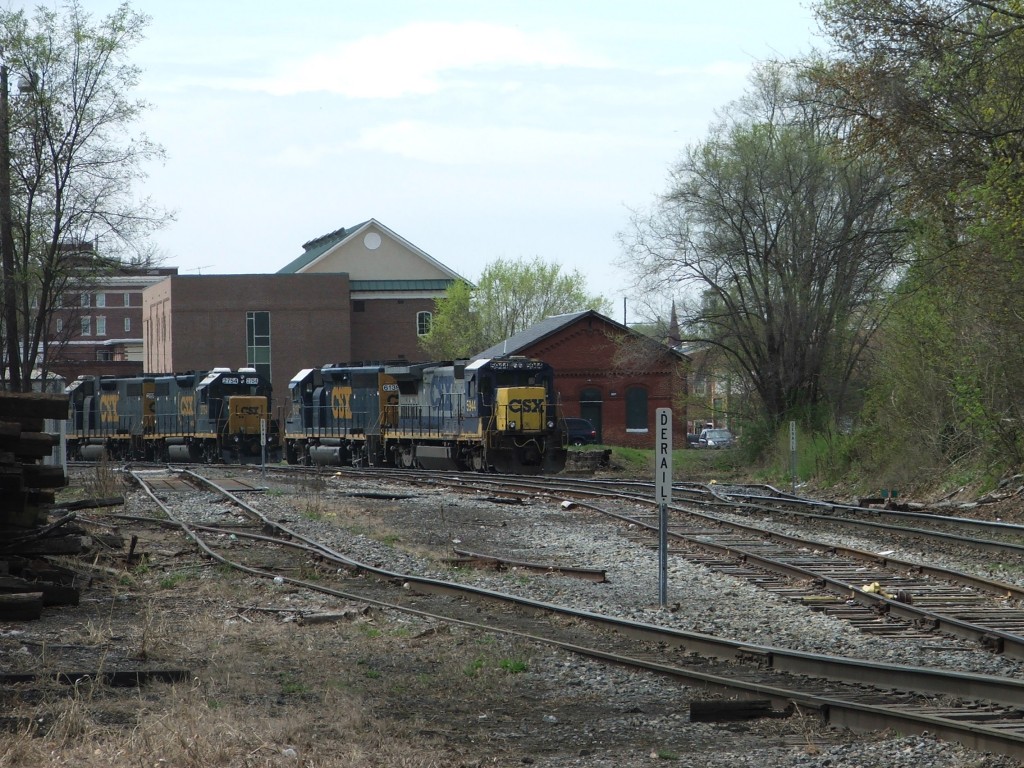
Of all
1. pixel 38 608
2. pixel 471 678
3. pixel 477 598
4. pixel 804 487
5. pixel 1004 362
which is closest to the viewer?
pixel 471 678

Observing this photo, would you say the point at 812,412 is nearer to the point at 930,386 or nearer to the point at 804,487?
the point at 804,487

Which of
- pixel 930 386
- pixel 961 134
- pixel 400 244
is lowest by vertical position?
pixel 930 386

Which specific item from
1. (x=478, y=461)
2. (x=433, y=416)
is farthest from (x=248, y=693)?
(x=433, y=416)

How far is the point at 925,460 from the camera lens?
81.0 ft

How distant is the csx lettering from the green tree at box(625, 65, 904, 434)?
576 centimetres

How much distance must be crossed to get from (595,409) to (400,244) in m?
32.0

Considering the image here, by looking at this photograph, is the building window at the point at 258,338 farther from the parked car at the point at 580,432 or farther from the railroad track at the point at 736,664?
the railroad track at the point at 736,664

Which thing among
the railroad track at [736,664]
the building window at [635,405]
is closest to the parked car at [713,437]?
the building window at [635,405]

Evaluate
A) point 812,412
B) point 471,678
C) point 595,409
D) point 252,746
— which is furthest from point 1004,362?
point 595,409

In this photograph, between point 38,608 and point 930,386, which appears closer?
point 38,608

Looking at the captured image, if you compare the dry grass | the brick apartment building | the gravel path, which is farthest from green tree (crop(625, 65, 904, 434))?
the brick apartment building

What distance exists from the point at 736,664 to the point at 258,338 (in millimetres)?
70297

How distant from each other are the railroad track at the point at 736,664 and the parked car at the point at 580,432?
3569cm

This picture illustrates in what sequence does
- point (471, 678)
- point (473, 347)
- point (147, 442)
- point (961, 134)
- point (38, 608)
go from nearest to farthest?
1. point (471, 678)
2. point (38, 608)
3. point (961, 134)
4. point (147, 442)
5. point (473, 347)
